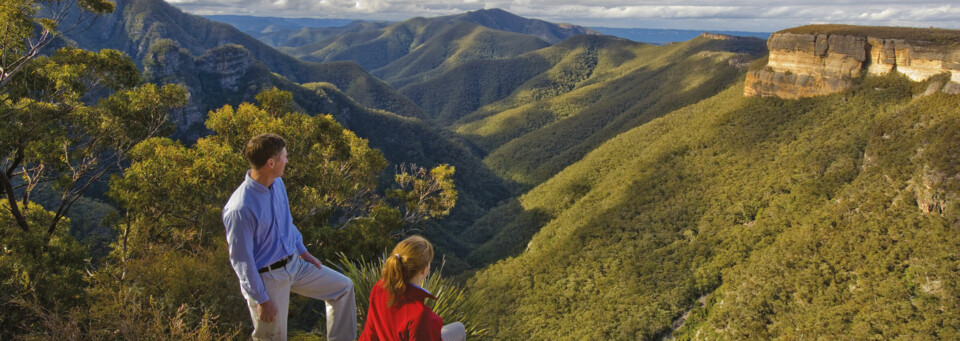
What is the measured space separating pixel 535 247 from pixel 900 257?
78.6ft

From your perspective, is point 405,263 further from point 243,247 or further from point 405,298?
point 243,247

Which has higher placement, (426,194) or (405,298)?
(405,298)

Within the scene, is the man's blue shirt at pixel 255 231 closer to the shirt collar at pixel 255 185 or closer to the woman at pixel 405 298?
the shirt collar at pixel 255 185

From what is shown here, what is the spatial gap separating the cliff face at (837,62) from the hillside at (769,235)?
115cm

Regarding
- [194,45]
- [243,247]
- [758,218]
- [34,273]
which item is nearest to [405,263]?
[243,247]

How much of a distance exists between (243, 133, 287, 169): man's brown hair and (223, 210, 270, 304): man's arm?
490 mm

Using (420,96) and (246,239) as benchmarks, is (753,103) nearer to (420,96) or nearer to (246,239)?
(246,239)

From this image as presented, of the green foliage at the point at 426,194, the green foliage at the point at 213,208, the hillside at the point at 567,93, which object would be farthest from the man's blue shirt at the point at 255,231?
the hillside at the point at 567,93

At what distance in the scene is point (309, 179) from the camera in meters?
11.0

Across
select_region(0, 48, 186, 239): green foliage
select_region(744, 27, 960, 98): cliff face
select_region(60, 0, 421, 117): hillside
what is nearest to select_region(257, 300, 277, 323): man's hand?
select_region(0, 48, 186, 239): green foliage

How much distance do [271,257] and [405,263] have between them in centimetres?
178

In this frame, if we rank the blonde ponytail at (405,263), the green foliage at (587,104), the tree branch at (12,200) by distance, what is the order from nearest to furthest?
the blonde ponytail at (405,263)
the tree branch at (12,200)
the green foliage at (587,104)

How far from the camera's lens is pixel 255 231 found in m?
4.48

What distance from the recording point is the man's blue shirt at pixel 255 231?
423 cm
